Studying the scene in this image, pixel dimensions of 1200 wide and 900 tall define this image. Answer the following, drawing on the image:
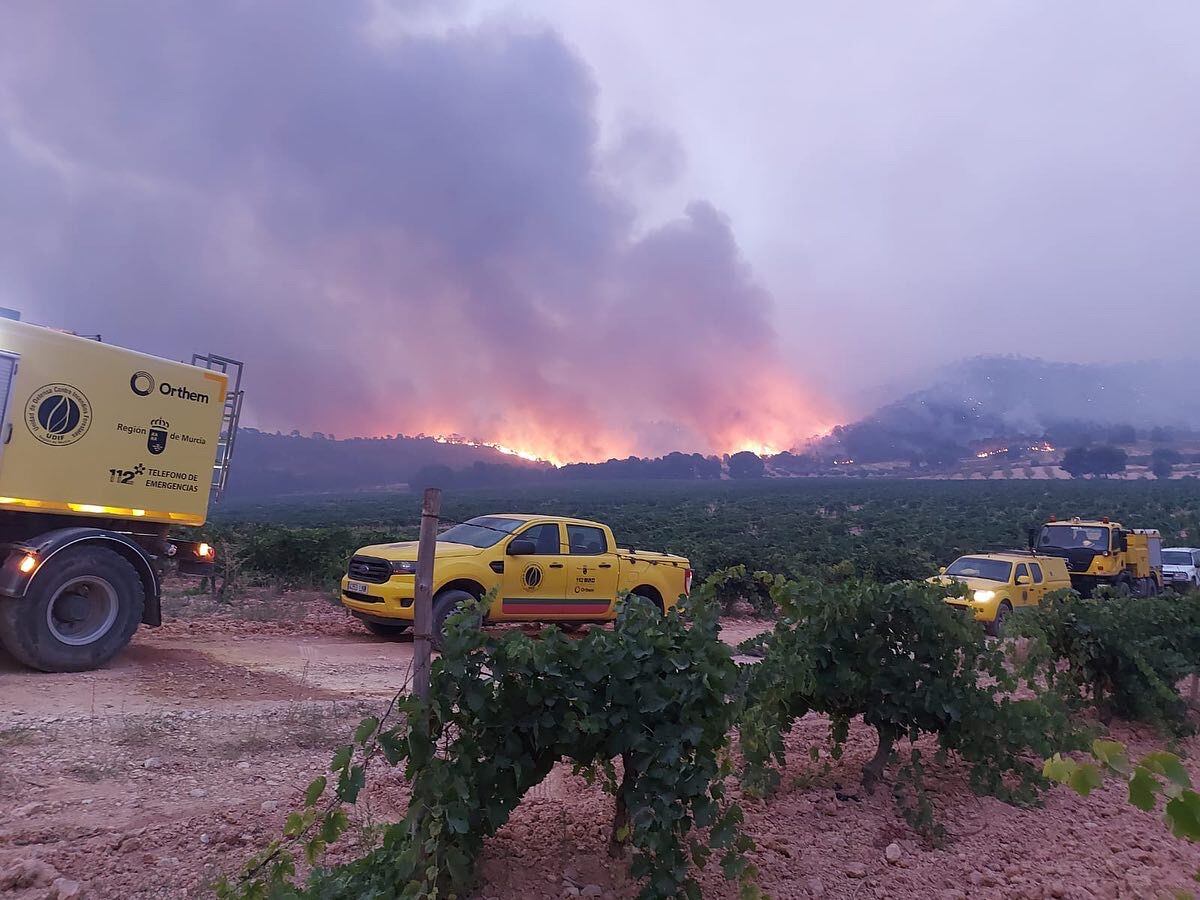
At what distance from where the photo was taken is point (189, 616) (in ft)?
39.7

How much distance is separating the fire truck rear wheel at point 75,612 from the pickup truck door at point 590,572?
18.2 feet

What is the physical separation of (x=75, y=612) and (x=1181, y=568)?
2738 cm

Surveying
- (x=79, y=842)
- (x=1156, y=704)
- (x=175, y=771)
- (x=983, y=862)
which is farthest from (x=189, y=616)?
(x=1156, y=704)

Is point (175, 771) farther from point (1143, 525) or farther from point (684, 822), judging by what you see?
point (1143, 525)

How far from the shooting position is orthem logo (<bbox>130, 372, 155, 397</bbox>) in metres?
8.66

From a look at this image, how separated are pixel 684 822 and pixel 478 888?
40.6 inches

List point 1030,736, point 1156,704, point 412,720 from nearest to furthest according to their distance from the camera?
point 412,720 → point 1030,736 → point 1156,704

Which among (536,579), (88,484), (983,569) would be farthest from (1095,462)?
(88,484)

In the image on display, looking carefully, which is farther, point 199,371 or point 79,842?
point 199,371

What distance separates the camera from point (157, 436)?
890cm

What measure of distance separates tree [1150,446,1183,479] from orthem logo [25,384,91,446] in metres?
136

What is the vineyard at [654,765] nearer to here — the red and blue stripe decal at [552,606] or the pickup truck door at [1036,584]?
the red and blue stripe decal at [552,606]

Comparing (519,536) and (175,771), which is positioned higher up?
(519,536)

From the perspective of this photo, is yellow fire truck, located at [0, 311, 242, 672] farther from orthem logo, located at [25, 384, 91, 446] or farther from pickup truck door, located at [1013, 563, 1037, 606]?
pickup truck door, located at [1013, 563, 1037, 606]
